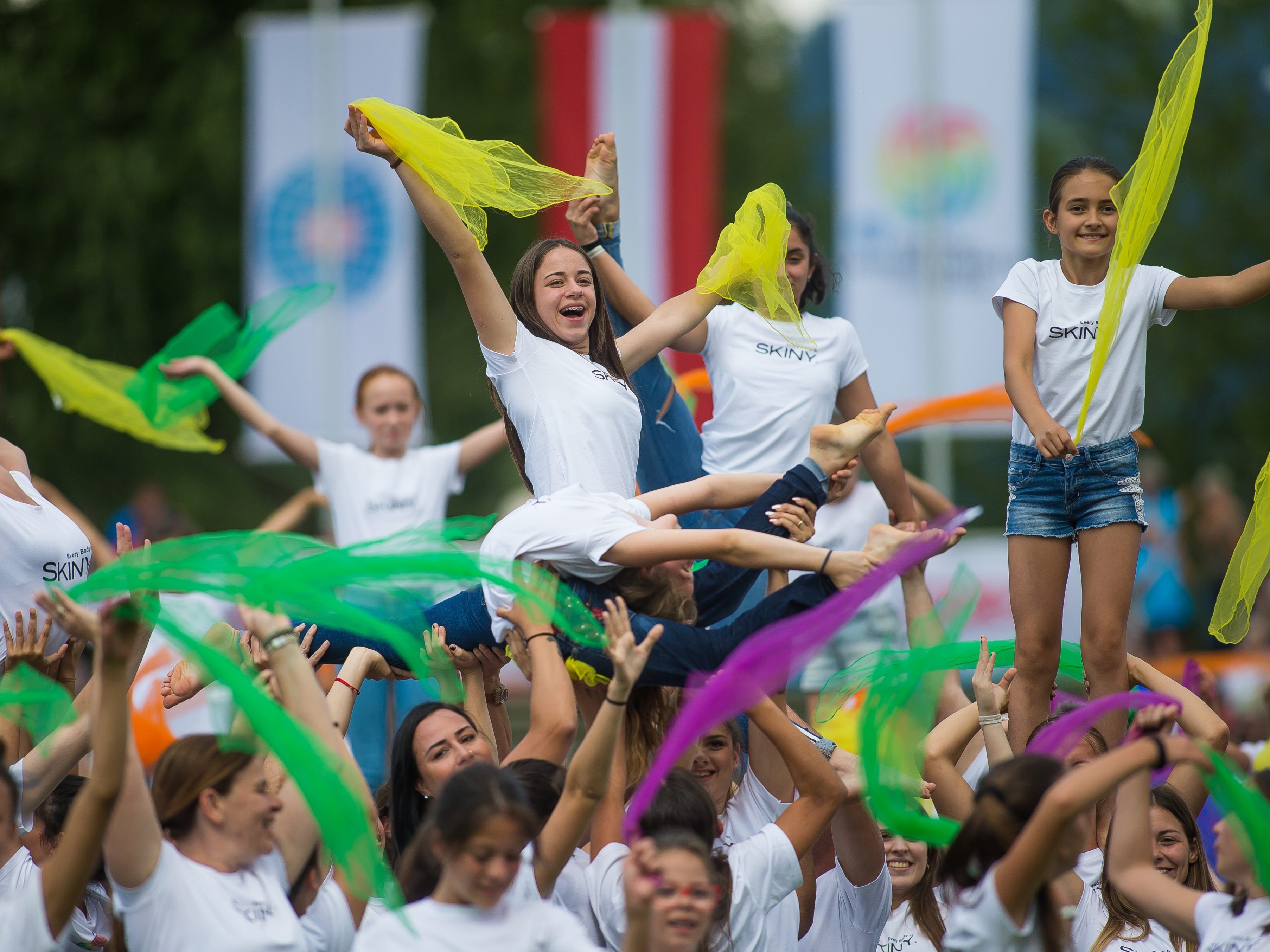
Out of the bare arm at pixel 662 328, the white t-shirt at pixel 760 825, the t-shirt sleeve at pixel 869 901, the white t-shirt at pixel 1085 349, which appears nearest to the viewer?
the white t-shirt at pixel 760 825

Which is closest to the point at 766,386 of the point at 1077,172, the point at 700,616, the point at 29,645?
the point at 700,616

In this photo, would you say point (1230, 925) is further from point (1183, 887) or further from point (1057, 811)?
point (1057, 811)

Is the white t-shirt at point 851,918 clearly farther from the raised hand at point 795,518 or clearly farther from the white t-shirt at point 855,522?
the white t-shirt at point 855,522

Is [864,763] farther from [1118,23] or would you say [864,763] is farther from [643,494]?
[1118,23]

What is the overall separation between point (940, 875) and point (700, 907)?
1.85ft

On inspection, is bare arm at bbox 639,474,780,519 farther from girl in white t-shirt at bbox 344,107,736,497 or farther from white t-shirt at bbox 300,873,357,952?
white t-shirt at bbox 300,873,357,952

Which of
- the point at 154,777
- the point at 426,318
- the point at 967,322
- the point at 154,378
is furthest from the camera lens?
the point at 426,318

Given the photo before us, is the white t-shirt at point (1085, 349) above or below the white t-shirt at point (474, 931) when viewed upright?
above

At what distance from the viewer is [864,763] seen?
3.66m

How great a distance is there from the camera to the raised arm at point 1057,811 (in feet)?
9.85

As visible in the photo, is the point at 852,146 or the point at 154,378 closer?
the point at 154,378

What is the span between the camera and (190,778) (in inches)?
130

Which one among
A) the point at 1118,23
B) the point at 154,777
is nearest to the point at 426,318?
the point at 1118,23

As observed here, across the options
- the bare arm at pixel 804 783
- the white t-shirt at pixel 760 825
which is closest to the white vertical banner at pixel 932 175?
the white t-shirt at pixel 760 825
